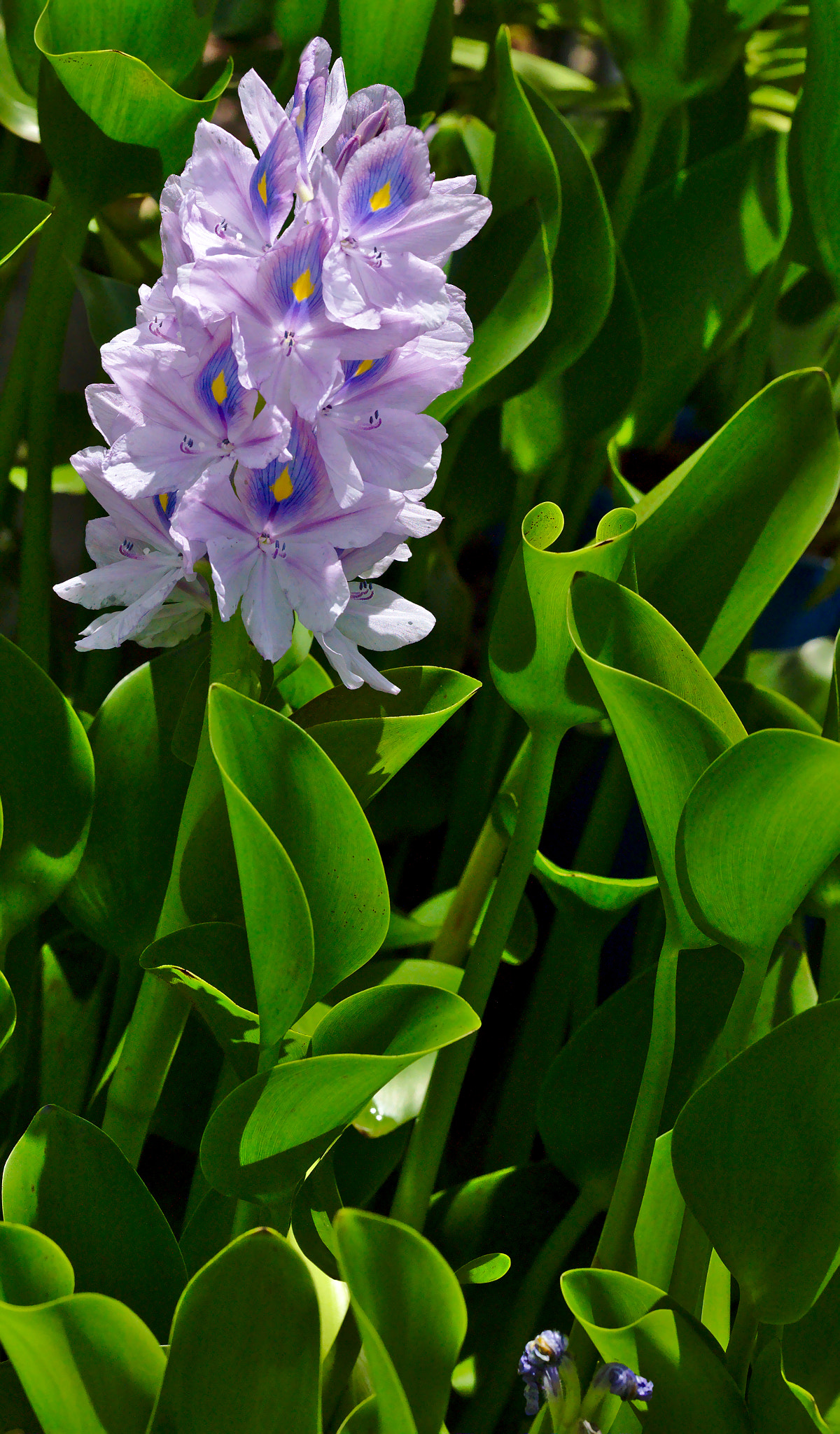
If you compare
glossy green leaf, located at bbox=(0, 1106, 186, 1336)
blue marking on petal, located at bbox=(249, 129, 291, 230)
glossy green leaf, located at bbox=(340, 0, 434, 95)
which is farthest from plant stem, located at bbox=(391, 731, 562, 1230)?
glossy green leaf, located at bbox=(340, 0, 434, 95)

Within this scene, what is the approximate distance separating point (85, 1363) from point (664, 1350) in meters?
0.18

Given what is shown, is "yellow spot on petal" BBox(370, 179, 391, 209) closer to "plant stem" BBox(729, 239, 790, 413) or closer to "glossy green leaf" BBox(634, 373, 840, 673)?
"glossy green leaf" BBox(634, 373, 840, 673)

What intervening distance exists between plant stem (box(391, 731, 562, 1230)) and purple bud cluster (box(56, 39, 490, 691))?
128mm

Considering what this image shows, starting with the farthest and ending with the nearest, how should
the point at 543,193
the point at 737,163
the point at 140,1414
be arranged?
the point at 737,163 < the point at 543,193 < the point at 140,1414

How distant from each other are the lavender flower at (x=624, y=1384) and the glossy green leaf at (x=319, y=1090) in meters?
0.12

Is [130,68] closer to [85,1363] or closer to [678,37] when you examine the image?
[678,37]

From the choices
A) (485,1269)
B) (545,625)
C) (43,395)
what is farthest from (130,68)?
(485,1269)

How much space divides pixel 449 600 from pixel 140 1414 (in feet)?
1.61

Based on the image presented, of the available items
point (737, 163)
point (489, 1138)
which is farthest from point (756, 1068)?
point (737, 163)

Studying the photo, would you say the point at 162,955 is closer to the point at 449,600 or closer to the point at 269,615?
the point at 269,615

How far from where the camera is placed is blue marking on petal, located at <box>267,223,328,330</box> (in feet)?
1.14

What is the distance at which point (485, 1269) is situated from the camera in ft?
1.47

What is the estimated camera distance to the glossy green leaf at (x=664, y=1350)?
38cm

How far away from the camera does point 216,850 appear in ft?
1.42
